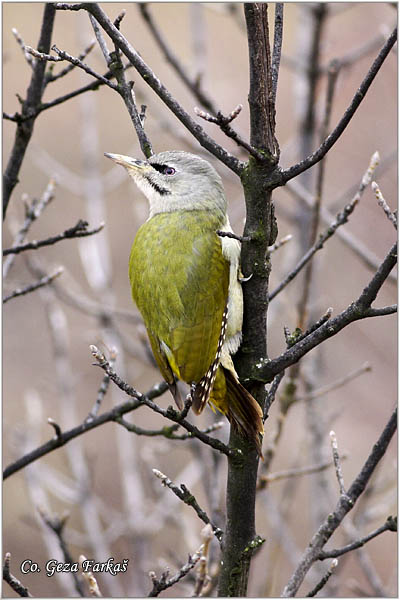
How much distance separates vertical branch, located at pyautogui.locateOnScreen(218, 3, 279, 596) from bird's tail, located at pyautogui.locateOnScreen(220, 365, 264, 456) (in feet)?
0.09

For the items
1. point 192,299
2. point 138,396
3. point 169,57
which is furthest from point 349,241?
point 138,396

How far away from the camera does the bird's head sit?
2.99 meters

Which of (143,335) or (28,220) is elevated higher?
(28,220)

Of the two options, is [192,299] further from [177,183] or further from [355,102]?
[355,102]

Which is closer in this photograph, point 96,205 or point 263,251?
point 263,251

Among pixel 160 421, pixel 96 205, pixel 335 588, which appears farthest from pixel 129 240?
pixel 335 588

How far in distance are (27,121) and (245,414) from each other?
4.46 feet

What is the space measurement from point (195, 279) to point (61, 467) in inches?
260

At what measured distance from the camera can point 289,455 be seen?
8.29 metres

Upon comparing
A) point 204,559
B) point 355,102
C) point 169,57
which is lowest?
point 204,559

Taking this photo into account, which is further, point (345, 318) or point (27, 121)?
point (27, 121)

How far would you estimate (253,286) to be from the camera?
2197 mm

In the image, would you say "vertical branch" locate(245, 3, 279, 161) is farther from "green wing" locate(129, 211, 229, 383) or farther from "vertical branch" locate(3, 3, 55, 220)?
"vertical branch" locate(3, 3, 55, 220)

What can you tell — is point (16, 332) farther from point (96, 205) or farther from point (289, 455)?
point (96, 205)
